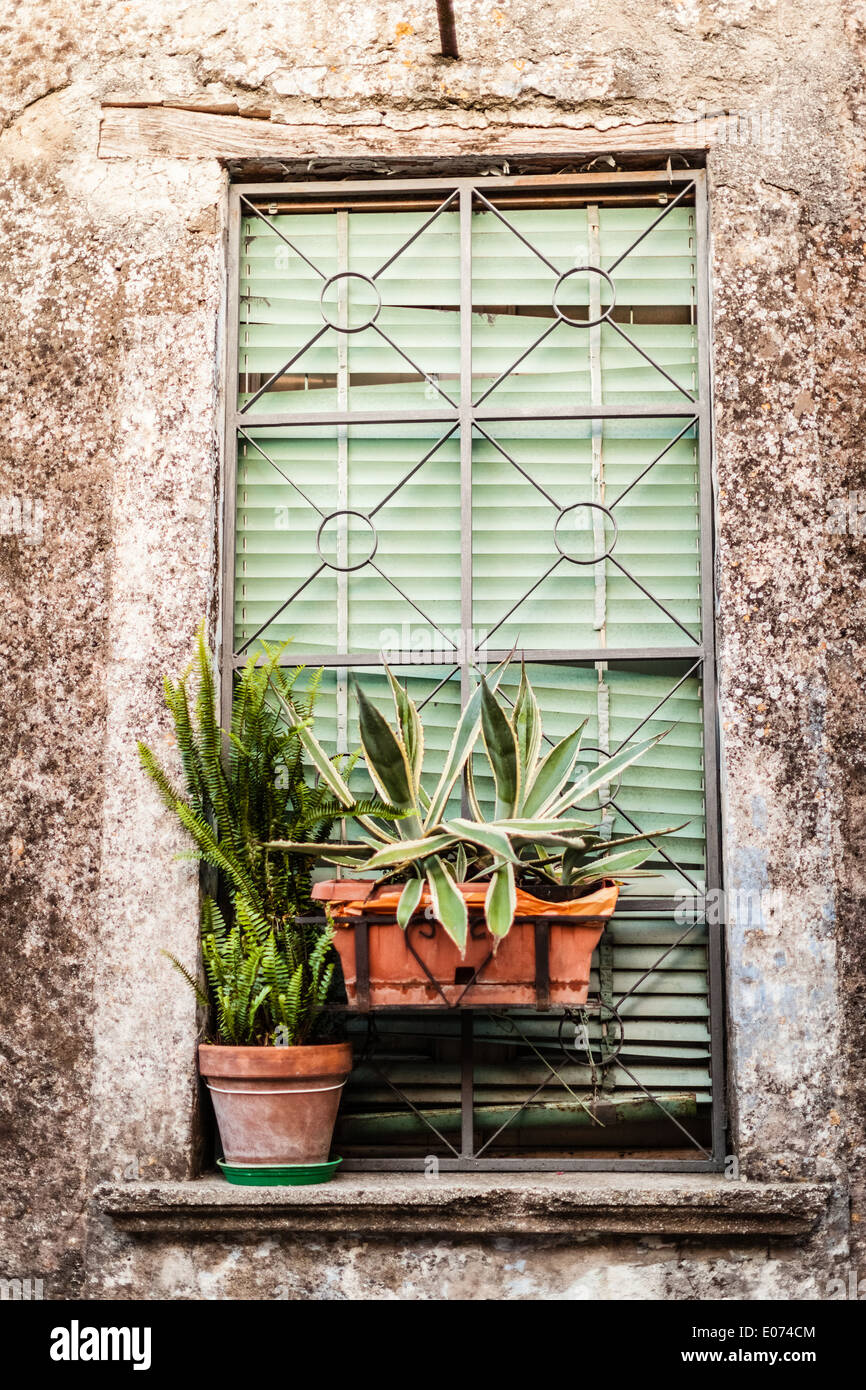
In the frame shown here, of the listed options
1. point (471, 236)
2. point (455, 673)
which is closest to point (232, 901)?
point (455, 673)

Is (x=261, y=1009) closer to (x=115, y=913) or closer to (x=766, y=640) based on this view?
(x=115, y=913)

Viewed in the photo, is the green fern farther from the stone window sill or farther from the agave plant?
the stone window sill

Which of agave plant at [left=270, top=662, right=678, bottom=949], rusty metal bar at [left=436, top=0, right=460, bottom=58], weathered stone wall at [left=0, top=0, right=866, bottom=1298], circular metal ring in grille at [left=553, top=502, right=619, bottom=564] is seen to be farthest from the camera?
circular metal ring in grille at [left=553, top=502, right=619, bottom=564]

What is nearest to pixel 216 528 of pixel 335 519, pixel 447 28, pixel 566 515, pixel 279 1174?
pixel 335 519

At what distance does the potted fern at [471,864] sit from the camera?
3008mm

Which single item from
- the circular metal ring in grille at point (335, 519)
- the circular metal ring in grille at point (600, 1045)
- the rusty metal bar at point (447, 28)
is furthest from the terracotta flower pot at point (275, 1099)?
the rusty metal bar at point (447, 28)

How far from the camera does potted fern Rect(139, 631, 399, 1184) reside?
3.09m

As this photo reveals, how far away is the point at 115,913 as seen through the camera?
130 inches

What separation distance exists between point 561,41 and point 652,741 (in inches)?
77.6

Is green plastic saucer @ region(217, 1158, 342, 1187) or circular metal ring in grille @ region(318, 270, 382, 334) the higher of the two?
circular metal ring in grille @ region(318, 270, 382, 334)

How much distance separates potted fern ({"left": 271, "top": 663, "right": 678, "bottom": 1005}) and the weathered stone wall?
431 millimetres

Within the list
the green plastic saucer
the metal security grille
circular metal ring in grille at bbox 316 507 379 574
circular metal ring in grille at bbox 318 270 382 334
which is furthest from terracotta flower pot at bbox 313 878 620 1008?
circular metal ring in grille at bbox 318 270 382 334

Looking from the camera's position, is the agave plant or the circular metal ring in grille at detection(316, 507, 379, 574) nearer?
the agave plant

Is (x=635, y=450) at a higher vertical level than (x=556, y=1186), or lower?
higher
